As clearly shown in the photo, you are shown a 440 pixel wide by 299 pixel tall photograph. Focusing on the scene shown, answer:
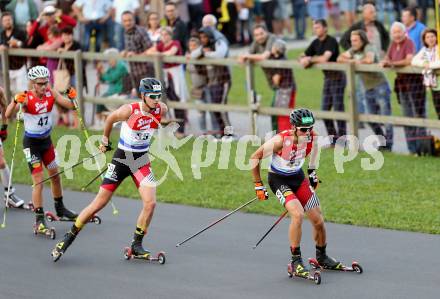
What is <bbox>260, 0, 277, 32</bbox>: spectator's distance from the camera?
1155 inches

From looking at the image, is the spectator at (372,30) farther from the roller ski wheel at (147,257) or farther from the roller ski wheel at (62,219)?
the roller ski wheel at (147,257)

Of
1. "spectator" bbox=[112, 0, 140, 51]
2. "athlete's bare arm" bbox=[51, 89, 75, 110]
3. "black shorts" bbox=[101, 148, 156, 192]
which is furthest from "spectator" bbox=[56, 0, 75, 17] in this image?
"black shorts" bbox=[101, 148, 156, 192]

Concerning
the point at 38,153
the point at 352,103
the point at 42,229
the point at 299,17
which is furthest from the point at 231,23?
the point at 42,229

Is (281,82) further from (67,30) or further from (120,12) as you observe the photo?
(120,12)

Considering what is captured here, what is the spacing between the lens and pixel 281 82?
1919cm

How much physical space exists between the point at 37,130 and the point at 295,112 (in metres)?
4.31

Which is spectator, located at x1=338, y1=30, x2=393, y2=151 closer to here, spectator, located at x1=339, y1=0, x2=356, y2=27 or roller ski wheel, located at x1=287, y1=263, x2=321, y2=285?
roller ski wheel, located at x1=287, y1=263, x2=321, y2=285

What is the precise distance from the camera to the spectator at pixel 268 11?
2933 centimetres

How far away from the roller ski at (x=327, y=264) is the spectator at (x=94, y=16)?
578 inches

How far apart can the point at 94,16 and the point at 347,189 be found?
37.1 ft

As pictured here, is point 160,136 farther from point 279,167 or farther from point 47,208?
point 279,167

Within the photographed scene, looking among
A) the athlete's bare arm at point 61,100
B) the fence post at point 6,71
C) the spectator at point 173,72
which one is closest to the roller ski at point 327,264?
the athlete's bare arm at point 61,100

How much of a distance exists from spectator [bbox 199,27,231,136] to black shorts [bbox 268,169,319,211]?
25.5 feet

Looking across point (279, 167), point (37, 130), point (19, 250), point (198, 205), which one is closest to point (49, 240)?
point (19, 250)
